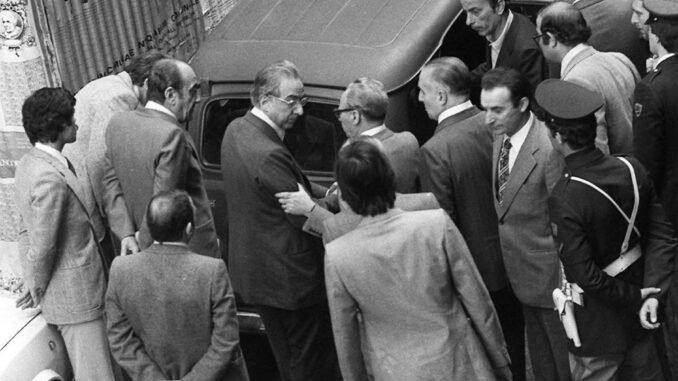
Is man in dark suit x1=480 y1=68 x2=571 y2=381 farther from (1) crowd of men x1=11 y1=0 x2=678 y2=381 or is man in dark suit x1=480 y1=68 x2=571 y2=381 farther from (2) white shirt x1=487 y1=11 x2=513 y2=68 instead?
(2) white shirt x1=487 y1=11 x2=513 y2=68

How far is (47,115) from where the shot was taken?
5555 mm

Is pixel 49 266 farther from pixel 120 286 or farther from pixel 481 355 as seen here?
pixel 481 355

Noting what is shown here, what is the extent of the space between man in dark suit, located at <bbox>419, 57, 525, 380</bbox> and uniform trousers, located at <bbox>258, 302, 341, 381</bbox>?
3.02ft

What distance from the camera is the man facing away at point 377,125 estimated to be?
5547 millimetres

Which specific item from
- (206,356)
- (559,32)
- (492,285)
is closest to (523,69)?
(559,32)

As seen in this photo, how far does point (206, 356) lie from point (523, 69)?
2909 mm

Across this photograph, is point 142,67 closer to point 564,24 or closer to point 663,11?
point 564,24

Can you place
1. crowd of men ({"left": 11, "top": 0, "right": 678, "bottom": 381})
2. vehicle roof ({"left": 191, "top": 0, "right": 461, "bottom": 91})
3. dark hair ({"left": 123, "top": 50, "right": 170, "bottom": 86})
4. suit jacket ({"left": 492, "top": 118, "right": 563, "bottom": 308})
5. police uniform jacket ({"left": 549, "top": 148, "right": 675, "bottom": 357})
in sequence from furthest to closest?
vehicle roof ({"left": 191, "top": 0, "right": 461, "bottom": 91}) < dark hair ({"left": 123, "top": 50, "right": 170, "bottom": 86}) < suit jacket ({"left": 492, "top": 118, "right": 563, "bottom": 308}) < police uniform jacket ({"left": 549, "top": 148, "right": 675, "bottom": 357}) < crowd of men ({"left": 11, "top": 0, "right": 678, "bottom": 381})

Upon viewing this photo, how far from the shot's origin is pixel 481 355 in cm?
464

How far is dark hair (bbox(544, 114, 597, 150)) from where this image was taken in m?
4.74

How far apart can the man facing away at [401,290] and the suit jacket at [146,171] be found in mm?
1447

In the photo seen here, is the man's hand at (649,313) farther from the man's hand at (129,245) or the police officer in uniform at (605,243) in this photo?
the man's hand at (129,245)

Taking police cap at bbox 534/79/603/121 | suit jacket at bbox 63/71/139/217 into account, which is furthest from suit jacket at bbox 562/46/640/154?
suit jacket at bbox 63/71/139/217

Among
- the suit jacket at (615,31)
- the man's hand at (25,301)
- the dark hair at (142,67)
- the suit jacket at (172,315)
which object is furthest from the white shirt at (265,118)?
the suit jacket at (615,31)
